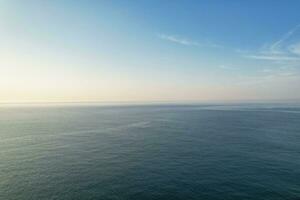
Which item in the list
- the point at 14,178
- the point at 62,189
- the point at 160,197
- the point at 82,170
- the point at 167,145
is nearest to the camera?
the point at 160,197

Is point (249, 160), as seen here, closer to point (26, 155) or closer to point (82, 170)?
point (82, 170)

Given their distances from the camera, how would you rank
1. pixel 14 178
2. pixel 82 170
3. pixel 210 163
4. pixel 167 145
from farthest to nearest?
pixel 167 145 → pixel 210 163 → pixel 82 170 → pixel 14 178

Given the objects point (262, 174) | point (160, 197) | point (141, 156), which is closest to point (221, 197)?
point (160, 197)

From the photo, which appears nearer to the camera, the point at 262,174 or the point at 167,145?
the point at 262,174

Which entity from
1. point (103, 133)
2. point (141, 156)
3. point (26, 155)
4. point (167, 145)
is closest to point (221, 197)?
point (141, 156)

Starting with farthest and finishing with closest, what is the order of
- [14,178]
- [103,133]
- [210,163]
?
[103,133] < [210,163] < [14,178]

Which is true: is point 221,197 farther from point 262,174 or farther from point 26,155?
point 26,155

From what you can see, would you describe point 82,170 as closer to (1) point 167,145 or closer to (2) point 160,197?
(2) point 160,197

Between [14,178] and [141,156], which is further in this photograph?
[141,156]

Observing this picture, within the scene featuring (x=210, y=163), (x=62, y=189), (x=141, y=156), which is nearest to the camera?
(x=62, y=189)
